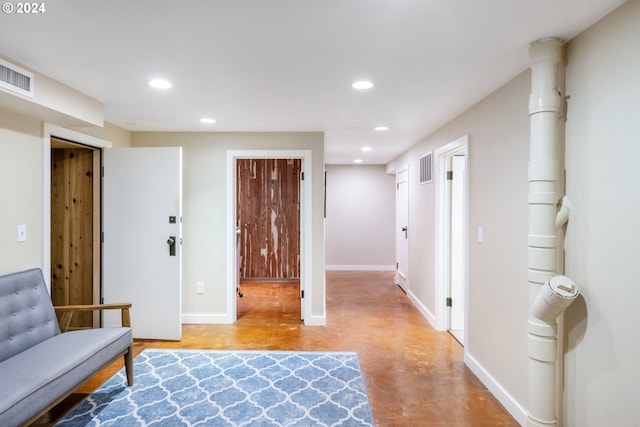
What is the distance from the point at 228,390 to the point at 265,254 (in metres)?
3.89

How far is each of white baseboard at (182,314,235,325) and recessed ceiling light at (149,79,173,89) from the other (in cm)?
263

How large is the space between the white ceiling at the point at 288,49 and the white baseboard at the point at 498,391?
2172 millimetres

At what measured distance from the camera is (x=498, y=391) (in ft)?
8.11

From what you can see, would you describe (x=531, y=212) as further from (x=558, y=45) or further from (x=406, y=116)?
(x=406, y=116)

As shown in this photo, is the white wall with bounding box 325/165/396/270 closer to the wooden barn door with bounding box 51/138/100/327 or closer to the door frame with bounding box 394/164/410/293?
the door frame with bounding box 394/164/410/293

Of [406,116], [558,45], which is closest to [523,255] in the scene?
[558,45]

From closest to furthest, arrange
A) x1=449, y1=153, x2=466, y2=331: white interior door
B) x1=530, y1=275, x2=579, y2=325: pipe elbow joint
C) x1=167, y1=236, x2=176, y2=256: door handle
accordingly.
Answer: x1=530, y1=275, x2=579, y2=325: pipe elbow joint, x1=167, y1=236, x2=176, y2=256: door handle, x1=449, y1=153, x2=466, y2=331: white interior door

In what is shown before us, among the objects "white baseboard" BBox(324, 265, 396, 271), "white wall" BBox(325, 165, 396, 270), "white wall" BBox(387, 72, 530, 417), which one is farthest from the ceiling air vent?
"white baseboard" BBox(324, 265, 396, 271)

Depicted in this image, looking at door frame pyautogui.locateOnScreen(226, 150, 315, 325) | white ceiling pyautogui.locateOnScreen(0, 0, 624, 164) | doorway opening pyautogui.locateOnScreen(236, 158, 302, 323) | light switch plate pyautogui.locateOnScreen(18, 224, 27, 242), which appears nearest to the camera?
white ceiling pyautogui.locateOnScreen(0, 0, 624, 164)

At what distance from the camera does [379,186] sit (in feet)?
24.1

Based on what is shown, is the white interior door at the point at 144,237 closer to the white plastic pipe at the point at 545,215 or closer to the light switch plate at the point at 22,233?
the light switch plate at the point at 22,233

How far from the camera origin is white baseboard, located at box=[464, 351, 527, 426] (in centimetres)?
219

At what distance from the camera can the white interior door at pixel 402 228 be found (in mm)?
5555

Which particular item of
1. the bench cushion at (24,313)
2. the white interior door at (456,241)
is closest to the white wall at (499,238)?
the white interior door at (456,241)
